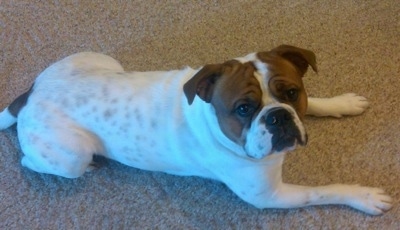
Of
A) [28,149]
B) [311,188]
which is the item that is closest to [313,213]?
[311,188]

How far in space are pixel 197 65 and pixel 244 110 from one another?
3.38 feet

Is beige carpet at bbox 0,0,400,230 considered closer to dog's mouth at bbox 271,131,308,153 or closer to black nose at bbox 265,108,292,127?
dog's mouth at bbox 271,131,308,153

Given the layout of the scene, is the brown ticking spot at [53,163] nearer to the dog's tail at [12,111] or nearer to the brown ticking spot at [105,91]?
the dog's tail at [12,111]

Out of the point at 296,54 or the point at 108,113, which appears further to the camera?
the point at 108,113

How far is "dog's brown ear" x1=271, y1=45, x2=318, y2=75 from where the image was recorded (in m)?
1.85

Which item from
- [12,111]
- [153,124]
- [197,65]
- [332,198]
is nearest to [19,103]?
[12,111]

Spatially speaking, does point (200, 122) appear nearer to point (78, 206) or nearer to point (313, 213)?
point (313, 213)

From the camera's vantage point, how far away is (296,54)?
1.88m

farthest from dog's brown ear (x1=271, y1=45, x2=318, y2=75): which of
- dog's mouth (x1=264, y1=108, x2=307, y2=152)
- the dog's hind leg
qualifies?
the dog's hind leg

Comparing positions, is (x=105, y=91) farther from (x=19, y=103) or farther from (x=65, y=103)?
(x=19, y=103)

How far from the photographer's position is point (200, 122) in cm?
197

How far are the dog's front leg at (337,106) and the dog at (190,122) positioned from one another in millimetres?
399

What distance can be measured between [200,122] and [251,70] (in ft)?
1.05

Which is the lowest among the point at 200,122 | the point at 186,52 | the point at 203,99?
the point at 186,52
